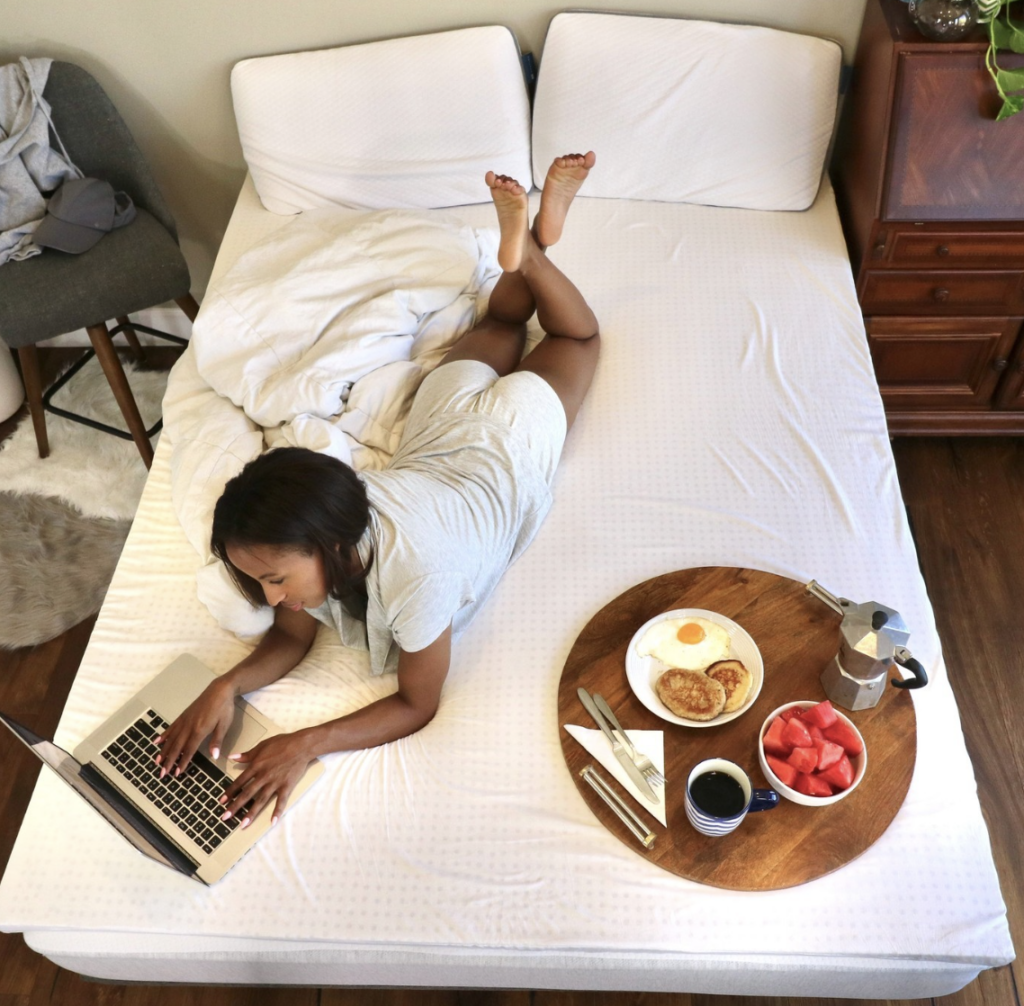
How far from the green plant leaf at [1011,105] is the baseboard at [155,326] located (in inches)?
78.4

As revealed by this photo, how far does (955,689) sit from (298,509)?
1.36 metres

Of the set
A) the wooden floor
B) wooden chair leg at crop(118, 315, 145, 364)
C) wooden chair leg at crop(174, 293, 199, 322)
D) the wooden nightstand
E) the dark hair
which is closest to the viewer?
the dark hair

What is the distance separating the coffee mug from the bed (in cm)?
9

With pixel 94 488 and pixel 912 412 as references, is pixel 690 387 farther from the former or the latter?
pixel 94 488

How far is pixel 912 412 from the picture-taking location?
2139 millimetres

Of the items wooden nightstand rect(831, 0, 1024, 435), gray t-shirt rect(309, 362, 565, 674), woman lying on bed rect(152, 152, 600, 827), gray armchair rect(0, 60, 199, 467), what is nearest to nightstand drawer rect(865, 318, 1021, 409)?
wooden nightstand rect(831, 0, 1024, 435)

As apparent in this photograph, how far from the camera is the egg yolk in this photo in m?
1.37

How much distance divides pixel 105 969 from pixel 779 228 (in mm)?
1864

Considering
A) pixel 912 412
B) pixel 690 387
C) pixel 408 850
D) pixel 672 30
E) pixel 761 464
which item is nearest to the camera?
pixel 408 850

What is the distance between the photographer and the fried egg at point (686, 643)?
135cm

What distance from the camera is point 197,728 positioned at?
1339 mm

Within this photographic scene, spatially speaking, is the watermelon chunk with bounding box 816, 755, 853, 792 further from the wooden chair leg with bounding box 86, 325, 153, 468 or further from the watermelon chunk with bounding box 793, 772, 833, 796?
the wooden chair leg with bounding box 86, 325, 153, 468

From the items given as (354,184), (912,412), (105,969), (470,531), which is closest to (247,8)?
(354,184)

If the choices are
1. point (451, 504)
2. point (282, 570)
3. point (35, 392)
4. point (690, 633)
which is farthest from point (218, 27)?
point (690, 633)
